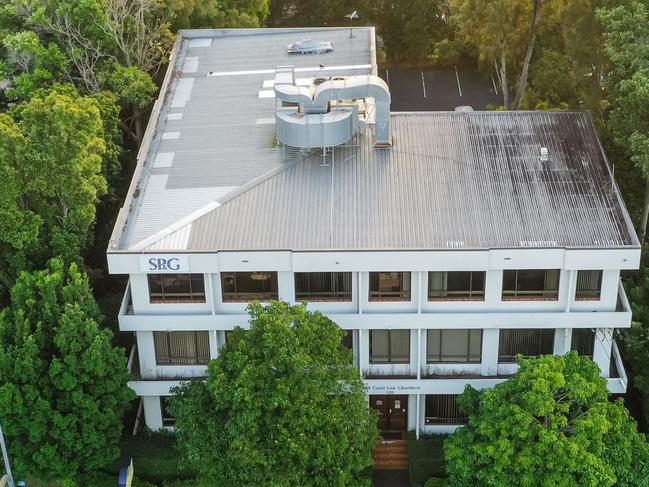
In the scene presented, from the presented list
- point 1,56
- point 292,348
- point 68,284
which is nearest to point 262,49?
point 1,56

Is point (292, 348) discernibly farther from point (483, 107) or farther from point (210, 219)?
point (483, 107)

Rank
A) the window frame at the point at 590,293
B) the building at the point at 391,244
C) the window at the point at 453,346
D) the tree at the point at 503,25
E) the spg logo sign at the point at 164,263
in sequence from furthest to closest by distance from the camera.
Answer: the tree at the point at 503,25
the window at the point at 453,346
the window frame at the point at 590,293
the building at the point at 391,244
the spg logo sign at the point at 164,263

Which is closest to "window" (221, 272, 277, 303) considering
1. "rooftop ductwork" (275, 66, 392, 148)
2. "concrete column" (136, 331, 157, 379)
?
"concrete column" (136, 331, 157, 379)

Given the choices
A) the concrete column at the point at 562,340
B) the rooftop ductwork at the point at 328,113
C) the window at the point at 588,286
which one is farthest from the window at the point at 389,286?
the window at the point at 588,286

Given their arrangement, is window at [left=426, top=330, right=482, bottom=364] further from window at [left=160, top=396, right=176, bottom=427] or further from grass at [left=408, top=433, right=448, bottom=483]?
window at [left=160, top=396, right=176, bottom=427]

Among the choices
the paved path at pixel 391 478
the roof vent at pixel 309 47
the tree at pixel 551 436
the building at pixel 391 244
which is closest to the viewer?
the tree at pixel 551 436

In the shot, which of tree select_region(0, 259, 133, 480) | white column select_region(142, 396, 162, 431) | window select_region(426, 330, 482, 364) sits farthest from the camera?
white column select_region(142, 396, 162, 431)

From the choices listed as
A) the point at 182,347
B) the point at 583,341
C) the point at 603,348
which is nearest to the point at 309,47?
the point at 182,347

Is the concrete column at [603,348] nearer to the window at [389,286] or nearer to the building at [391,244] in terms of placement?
the building at [391,244]
